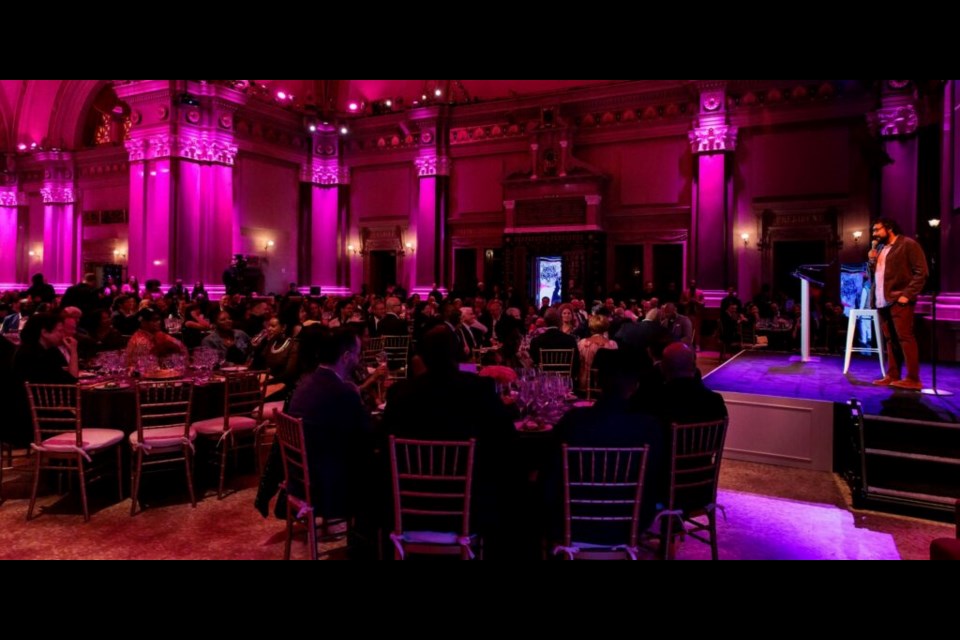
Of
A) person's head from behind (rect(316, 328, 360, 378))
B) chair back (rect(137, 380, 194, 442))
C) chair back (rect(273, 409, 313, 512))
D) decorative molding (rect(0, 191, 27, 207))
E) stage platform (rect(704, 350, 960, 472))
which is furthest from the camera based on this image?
decorative molding (rect(0, 191, 27, 207))

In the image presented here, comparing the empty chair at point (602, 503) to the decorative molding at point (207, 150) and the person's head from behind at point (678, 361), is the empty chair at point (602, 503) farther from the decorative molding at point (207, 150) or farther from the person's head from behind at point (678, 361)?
the decorative molding at point (207, 150)

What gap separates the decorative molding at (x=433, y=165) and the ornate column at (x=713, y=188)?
237 inches

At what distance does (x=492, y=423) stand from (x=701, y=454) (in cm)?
105

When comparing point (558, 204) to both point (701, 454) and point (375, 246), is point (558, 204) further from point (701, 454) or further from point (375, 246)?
point (701, 454)

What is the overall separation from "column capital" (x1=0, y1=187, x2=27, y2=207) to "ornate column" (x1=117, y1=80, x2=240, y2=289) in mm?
8305

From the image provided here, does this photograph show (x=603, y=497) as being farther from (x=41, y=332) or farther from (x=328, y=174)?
(x=328, y=174)

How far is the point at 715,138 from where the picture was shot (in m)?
12.8

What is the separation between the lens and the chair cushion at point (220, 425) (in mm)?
4496

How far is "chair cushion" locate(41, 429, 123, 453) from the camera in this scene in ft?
13.1

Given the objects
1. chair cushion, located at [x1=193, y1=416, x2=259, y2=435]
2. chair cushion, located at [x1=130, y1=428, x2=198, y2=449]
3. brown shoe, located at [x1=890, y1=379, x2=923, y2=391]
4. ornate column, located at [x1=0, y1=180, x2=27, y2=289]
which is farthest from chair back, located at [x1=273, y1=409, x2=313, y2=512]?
ornate column, located at [x1=0, y1=180, x2=27, y2=289]

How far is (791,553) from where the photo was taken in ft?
11.8

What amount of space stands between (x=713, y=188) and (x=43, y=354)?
1197cm

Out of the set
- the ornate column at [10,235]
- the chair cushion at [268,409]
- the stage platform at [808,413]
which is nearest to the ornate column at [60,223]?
the ornate column at [10,235]

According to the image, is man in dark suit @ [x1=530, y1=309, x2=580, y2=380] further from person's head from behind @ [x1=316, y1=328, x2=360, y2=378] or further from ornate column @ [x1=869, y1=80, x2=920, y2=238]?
ornate column @ [x1=869, y1=80, x2=920, y2=238]
